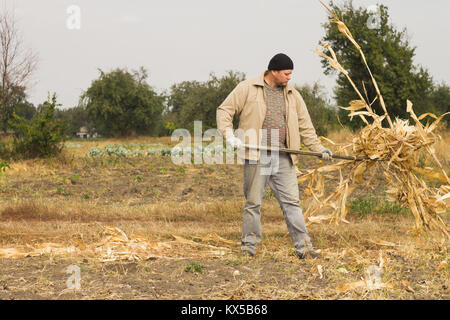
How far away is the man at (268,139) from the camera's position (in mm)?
5012

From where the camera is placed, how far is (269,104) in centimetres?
507

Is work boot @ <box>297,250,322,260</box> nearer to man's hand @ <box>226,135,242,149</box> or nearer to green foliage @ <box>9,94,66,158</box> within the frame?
man's hand @ <box>226,135,242,149</box>

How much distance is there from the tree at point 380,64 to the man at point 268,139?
2103 centimetres

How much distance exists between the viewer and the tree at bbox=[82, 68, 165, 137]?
1449 inches

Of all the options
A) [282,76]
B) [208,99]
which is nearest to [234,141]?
[282,76]

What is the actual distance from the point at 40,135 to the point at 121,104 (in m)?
24.5

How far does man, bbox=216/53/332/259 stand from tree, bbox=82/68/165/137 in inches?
1270

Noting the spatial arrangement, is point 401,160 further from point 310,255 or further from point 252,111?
point 252,111

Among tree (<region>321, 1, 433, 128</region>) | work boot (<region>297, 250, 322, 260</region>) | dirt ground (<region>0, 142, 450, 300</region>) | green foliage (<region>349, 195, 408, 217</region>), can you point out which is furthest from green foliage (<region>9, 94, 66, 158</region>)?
tree (<region>321, 1, 433, 128</region>)

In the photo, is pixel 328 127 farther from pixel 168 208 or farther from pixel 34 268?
pixel 34 268

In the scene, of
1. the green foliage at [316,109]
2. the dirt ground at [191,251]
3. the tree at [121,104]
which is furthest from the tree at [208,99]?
the dirt ground at [191,251]

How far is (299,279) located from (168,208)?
155 inches

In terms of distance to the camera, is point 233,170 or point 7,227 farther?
point 233,170
